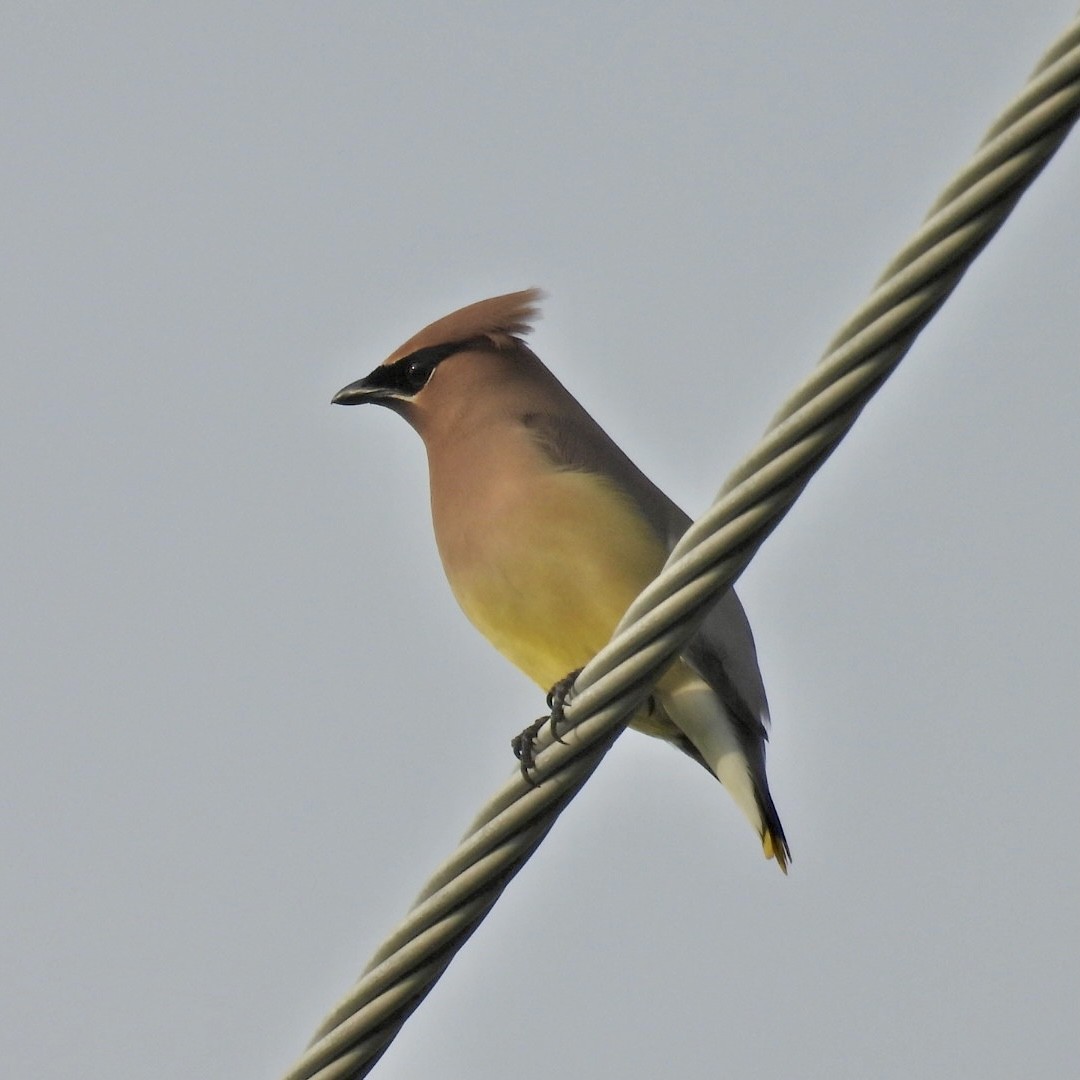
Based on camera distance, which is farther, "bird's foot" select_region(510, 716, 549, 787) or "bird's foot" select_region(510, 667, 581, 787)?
"bird's foot" select_region(510, 716, 549, 787)

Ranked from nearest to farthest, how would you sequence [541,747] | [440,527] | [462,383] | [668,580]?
1. [668,580]
2. [541,747]
3. [440,527]
4. [462,383]

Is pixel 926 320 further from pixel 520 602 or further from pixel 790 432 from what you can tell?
pixel 520 602

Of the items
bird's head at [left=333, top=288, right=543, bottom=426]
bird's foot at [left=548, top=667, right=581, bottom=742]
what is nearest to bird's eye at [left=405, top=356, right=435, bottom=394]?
bird's head at [left=333, top=288, right=543, bottom=426]

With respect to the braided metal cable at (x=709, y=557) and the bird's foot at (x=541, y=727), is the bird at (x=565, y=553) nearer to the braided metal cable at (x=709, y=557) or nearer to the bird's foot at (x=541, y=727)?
the bird's foot at (x=541, y=727)

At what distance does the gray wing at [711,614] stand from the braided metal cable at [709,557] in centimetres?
230

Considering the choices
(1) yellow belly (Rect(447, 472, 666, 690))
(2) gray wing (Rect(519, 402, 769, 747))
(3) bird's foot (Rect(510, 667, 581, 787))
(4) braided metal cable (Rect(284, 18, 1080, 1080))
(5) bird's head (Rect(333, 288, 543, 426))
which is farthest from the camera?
(5) bird's head (Rect(333, 288, 543, 426))

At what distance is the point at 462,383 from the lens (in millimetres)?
5852

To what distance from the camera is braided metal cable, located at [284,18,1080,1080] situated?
2301 mm

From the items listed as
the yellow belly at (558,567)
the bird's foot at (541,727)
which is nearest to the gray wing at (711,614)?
the yellow belly at (558,567)

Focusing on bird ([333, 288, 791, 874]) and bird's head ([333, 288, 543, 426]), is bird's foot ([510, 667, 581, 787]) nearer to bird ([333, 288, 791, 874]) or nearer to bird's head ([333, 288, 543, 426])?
bird ([333, 288, 791, 874])

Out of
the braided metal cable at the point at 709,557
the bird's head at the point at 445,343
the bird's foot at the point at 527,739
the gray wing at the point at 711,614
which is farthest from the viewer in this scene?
the bird's head at the point at 445,343

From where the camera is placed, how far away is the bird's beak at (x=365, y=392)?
6.10 m

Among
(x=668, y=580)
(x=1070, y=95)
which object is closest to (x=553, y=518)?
(x=668, y=580)

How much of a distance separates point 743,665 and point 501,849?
2.70m
